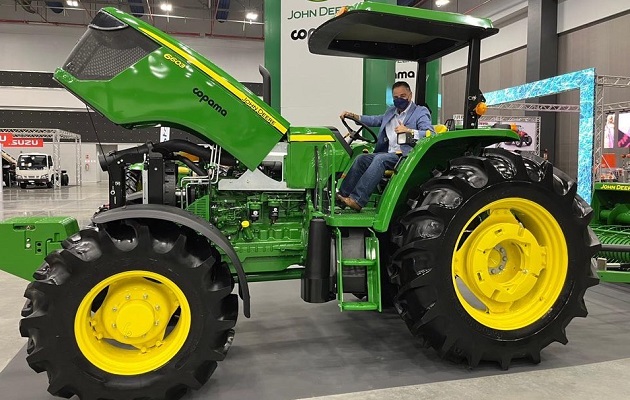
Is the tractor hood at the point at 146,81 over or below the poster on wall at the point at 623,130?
below

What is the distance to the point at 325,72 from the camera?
7.55m

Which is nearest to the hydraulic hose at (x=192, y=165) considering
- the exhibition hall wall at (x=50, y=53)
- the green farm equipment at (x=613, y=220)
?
the green farm equipment at (x=613, y=220)

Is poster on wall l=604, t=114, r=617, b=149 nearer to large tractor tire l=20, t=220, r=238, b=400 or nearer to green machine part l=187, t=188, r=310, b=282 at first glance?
green machine part l=187, t=188, r=310, b=282

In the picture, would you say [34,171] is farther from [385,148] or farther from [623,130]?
[385,148]

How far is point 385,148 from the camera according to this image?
3762 millimetres

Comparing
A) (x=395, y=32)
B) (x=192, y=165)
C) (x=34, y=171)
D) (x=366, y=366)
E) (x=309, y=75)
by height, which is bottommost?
(x=366, y=366)

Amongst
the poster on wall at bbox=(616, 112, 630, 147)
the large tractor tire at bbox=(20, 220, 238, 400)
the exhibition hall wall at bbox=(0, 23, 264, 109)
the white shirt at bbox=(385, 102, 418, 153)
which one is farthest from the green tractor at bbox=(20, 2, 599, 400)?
the exhibition hall wall at bbox=(0, 23, 264, 109)

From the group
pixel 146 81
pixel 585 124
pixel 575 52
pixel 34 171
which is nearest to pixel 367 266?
pixel 146 81

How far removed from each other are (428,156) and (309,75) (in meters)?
4.53

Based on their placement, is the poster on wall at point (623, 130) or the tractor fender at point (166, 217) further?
the poster on wall at point (623, 130)

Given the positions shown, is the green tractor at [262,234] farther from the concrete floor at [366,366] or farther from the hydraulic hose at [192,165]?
the concrete floor at [366,366]

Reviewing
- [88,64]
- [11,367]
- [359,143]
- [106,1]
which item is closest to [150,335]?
[11,367]

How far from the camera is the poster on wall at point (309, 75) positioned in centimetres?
743

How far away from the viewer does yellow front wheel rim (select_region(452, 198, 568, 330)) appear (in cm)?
308
